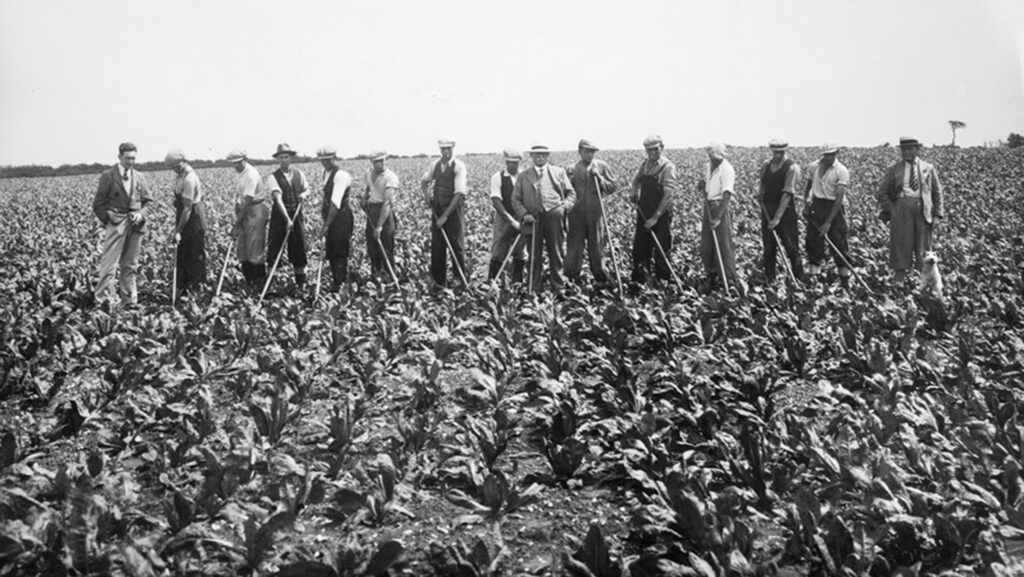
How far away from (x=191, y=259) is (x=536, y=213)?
4775 millimetres

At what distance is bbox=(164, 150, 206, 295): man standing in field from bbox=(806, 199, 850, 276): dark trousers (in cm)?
850

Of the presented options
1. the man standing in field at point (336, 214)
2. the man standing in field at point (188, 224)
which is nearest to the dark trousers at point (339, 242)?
the man standing in field at point (336, 214)

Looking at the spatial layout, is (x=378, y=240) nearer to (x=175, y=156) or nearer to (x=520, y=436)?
(x=175, y=156)

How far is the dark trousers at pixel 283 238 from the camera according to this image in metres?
10.7

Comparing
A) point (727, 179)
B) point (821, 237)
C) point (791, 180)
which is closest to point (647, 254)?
point (727, 179)

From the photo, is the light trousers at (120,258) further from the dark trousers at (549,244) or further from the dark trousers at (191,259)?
the dark trousers at (549,244)

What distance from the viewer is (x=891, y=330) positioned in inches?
307

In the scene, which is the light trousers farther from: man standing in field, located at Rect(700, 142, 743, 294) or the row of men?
man standing in field, located at Rect(700, 142, 743, 294)

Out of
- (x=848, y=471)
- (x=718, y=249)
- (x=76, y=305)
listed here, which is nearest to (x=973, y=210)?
(x=718, y=249)

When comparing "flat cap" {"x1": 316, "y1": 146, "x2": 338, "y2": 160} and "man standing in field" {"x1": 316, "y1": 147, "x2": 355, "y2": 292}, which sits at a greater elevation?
"flat cap" {"x1": 316, "y1": 146, "x2": 338, "y2": 160}

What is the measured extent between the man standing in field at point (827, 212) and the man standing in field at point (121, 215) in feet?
29.7

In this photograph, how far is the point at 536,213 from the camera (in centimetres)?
1027

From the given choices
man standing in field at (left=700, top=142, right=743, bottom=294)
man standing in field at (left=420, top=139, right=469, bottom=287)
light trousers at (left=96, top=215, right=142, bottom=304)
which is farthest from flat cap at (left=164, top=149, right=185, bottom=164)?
man standing in field at (left=700, top=142, right=743, bottom=294)

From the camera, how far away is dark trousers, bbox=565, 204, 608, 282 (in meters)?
10.6
